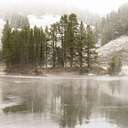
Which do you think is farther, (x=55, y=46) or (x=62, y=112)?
(x=55, y=46)

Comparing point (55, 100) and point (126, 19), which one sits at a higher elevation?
point (126, 19)

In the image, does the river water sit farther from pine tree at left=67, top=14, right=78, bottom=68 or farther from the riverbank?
pine tree at left=67, top=14, right=78, bottom=68

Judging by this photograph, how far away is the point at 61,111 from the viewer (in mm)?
21172

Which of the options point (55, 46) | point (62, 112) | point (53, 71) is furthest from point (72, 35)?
point (62, 112)

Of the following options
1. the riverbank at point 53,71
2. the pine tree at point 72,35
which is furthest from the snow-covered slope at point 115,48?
the riverbank at point 53,71

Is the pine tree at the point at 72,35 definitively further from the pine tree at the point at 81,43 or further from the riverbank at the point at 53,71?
the riverbank at the point at 53,71

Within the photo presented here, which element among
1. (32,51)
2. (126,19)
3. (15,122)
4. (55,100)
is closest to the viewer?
(15,122)

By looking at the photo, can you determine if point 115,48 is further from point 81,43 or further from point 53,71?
point 53,71

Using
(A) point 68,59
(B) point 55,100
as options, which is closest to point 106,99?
(B) point 55,100

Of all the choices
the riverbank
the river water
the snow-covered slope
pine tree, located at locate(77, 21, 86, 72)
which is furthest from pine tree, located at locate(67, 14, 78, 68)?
the snow-covered slope

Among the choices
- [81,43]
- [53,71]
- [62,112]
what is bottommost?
[62,112]

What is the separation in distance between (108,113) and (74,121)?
3120 mm

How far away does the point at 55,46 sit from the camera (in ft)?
266

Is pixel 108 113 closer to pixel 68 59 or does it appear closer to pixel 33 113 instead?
pixel 33 113
